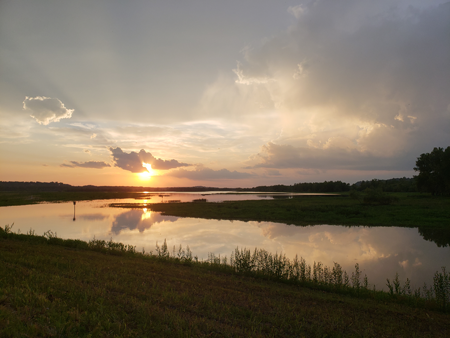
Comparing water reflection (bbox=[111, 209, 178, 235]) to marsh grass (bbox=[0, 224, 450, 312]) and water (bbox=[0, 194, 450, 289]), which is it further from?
marsh grass (bbox=[0, 224, 450, 312])

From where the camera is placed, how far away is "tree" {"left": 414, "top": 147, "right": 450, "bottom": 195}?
207 feet

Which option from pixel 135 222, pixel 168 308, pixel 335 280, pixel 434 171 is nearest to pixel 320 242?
pixel 335 280

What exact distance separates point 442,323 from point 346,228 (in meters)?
23.4

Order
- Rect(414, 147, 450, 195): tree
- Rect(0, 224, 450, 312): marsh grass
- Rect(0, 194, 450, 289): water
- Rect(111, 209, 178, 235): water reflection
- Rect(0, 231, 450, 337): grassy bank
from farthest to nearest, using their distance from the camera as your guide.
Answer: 1. Rect(414, 147, 450, 195): tree
2. Rect(111, 209, 178, 235): water reflection
3. Rect(0, 194, 450, 289): water
4. Rect(0, 224, 450, 312): marsh grass
5. Rect(0, 231, 450, 337): grassy bank

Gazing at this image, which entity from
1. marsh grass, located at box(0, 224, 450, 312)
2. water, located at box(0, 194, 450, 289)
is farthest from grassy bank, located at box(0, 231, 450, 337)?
water, located at box(0, 194, 450, 289)

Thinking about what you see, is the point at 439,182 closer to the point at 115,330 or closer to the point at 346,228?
the point at 346,228

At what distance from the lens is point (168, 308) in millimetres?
6637

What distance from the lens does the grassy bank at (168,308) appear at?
541cm

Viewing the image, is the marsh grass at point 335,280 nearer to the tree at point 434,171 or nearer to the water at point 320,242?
the water at point 320,242

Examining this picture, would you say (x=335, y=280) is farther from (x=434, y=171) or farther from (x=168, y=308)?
(x=434, y=171)

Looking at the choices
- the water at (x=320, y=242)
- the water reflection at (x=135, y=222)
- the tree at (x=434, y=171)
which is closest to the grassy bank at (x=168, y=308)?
the water at (x=320, y=242)

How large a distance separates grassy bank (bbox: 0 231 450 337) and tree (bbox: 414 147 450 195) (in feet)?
238

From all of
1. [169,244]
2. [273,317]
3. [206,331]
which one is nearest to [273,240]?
[169,244]

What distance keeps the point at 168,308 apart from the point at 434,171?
84.2 meters
